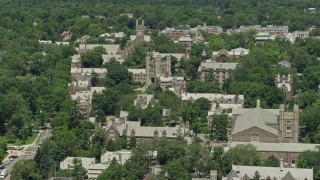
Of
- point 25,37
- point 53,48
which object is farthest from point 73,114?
point 25,37

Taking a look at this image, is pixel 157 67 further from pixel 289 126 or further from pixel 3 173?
pixel 3 173

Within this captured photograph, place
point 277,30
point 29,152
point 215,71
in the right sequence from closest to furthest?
1. point 29,152
2. point 215,71
3. point 277,30

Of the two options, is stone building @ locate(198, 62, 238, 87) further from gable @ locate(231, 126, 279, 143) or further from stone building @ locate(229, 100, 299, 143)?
gable @ locate(231, 126, 279, 143)

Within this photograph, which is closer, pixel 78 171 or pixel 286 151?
pixel 78 171

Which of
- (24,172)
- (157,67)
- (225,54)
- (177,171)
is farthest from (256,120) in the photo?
Answer: (225,54)

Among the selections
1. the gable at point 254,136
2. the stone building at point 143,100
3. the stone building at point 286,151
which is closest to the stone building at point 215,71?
the stone building at point 143,100

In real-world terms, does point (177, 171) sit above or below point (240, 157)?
above

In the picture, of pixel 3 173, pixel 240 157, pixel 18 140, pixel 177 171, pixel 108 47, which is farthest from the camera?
pixel 108 47
